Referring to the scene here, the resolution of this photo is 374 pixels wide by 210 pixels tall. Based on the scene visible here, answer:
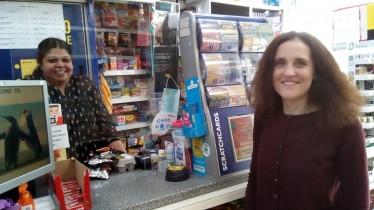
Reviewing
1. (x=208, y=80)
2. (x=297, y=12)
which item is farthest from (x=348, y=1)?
(x=208, y=80)

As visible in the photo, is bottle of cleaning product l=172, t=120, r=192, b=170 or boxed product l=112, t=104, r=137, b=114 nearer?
bottle of cleaning product l=172, t=120, r=192, b=170

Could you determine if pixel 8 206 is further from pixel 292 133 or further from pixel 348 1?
pixel 348 1

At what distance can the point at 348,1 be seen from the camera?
2811mm

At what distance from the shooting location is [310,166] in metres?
1.14

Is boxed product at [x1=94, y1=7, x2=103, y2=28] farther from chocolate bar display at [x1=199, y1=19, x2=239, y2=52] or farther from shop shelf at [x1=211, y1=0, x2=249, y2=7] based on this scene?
chocolate bar display at [x1=199, y1=19, x2=239, y2=52]

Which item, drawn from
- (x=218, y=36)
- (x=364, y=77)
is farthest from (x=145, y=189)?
(x=364, y=77)

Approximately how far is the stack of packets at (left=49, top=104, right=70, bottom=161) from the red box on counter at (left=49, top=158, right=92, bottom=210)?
0.07 meters

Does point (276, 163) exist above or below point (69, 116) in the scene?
below

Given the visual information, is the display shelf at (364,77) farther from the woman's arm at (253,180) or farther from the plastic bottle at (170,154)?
the plastic bottle at (170,154)

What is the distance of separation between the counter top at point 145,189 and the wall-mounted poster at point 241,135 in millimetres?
113

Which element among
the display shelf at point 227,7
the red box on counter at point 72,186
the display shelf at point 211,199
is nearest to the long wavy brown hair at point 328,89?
the display shelf at point 211,199

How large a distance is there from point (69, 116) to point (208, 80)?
114cm

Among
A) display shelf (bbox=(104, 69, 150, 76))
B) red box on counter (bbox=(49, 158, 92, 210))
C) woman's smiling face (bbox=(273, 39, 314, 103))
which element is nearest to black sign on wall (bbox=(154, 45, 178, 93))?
display shelf (bbox=(104, 69, 150, 76))

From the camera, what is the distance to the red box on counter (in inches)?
44.8
